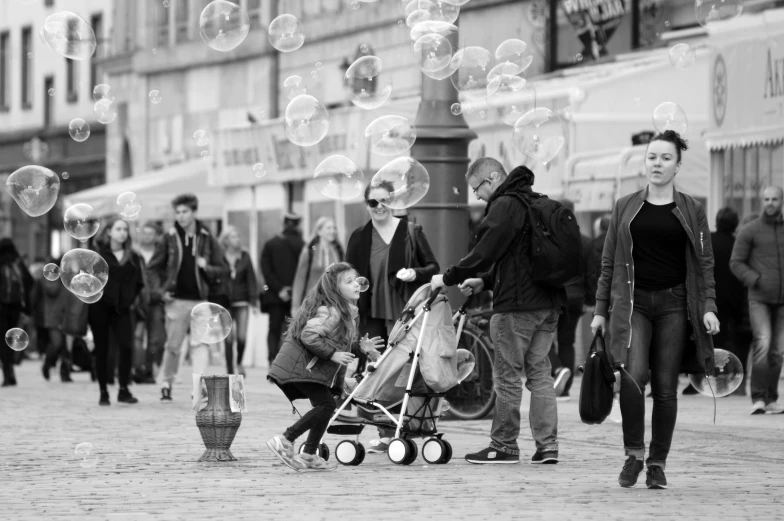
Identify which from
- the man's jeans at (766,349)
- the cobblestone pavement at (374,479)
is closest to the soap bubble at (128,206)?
the cobblestone pavement at (374,479)

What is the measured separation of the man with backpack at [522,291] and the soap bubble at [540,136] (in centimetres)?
323

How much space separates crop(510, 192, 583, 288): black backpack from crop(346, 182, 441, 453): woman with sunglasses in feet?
3.99

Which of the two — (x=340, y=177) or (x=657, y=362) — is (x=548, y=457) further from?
(x=340, y=177)

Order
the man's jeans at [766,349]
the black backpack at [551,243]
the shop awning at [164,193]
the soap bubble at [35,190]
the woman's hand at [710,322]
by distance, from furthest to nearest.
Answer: the shop awning at [164,193] < the soap bubble at [35,190] < the man's jeans at [766,349] < the black backpack at [551,243] < the woman's hand at [710,322]

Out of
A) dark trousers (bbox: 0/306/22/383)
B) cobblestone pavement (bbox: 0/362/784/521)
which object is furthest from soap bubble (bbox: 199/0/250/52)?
dark trousers (bbox: 0/306/22/383)

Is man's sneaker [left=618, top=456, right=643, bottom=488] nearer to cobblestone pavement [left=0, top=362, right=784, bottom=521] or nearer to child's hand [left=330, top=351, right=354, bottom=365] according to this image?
cobblestone pavement [left=0, top=362, right=784, bottom=521]

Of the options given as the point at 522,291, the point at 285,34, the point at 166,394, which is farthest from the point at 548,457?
the point at 285,34

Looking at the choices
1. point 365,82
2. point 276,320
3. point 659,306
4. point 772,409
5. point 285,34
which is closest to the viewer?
point 659,306

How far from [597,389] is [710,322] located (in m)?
0.66

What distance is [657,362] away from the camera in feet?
28.7

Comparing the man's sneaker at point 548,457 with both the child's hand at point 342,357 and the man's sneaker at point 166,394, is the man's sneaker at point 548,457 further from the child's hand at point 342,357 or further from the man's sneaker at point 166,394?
the man's sneaker at point 166,394

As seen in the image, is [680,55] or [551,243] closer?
[551,243]

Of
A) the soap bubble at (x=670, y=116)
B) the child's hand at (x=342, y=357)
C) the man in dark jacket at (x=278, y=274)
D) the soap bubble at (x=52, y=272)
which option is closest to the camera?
the child's hand at (x=342, y=357)

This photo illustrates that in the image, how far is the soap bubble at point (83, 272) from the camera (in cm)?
1411
